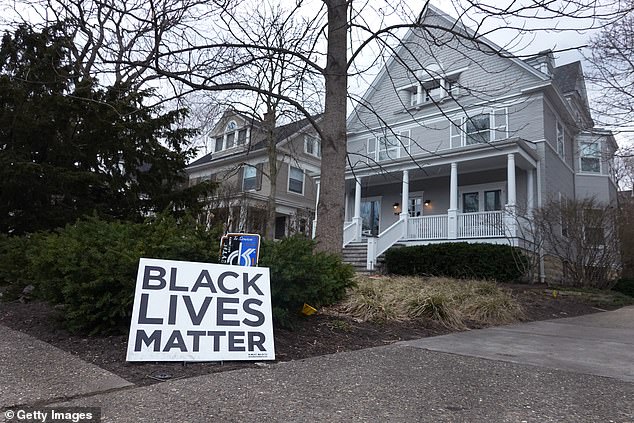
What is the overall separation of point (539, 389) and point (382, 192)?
16.5 meters

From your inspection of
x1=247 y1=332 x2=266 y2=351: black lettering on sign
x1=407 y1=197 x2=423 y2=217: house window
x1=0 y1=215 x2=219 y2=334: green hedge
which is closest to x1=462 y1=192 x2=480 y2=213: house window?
x1=407 y1=197 x2=423 y2=217: house window

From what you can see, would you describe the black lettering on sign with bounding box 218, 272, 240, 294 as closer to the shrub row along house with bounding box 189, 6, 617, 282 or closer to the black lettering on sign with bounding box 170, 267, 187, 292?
the black lettering on sign with bounding box 170, 267, 187, 292

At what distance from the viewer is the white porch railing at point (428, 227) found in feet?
49.5

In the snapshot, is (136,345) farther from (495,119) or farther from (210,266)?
(495,119)

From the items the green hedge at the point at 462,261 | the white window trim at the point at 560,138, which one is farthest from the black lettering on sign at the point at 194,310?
the white window trim at the point at 560,138

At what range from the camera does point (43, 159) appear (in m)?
9.09

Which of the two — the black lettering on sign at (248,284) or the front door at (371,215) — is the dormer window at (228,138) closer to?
the front door at (371,215)

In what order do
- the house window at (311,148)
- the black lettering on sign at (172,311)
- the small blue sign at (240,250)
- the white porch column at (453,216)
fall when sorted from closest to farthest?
the black lettering on sign at (172,311), the small blue sign at (240,250), the white porch column at (453,216), the house window at (311,148)

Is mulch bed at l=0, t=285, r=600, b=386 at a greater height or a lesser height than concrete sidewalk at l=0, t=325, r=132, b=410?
greater

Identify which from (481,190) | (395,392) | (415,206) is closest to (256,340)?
(395,392)

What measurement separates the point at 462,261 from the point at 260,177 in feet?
39.8

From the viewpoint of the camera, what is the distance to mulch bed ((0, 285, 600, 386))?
10.1 ft

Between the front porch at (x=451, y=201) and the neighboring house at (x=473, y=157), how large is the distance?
0.03 metres

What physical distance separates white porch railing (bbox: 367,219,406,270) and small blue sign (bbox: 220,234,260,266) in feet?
33.9
